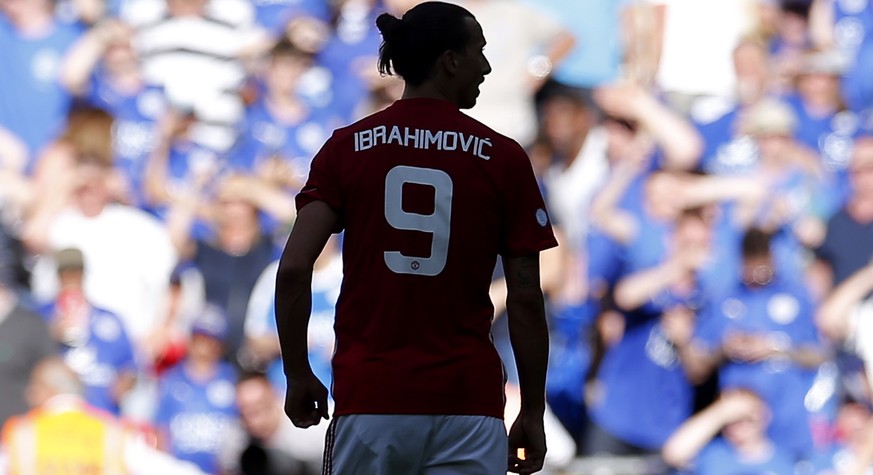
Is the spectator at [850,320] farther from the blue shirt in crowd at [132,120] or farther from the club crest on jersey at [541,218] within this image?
the club crest on jersey at [541,218]

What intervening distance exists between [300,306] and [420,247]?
10.4 inches

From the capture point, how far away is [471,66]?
2.92 metres

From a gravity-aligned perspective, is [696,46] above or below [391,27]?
above

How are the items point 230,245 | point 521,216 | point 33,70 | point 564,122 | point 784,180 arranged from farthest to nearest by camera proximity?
point 784,180 < point 564,122 < point 33,70 < point 230,245 < point 521,216

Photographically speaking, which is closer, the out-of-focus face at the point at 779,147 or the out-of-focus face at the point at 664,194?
the out-of-focus face at the point at 664,194

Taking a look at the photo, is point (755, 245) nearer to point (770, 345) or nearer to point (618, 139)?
point (770, 345)

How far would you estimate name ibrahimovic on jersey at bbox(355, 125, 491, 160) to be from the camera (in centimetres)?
285

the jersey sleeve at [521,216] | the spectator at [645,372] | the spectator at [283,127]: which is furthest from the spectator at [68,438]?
the jersey sleeve at [521,216]

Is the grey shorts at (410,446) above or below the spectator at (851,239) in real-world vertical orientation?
below

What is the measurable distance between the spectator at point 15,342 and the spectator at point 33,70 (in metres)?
0.71

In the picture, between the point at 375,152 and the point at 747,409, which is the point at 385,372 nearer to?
the point at 375,152

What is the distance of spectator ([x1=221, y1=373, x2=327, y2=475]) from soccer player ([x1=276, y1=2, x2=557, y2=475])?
4.78m

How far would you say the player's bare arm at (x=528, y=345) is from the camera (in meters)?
2.88

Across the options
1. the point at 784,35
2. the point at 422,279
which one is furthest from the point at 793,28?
the point at 422,279
